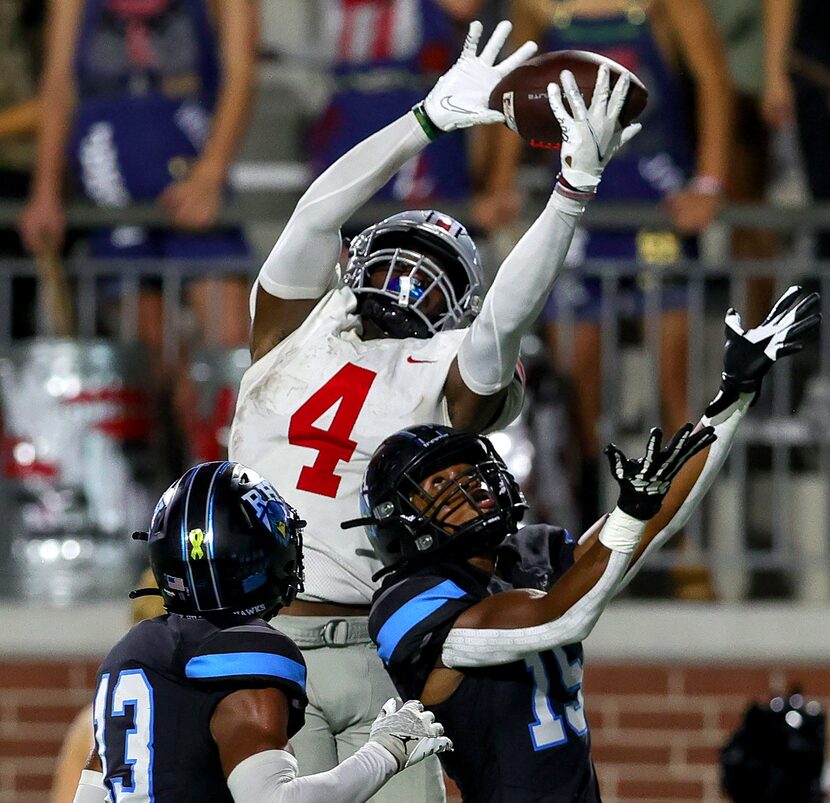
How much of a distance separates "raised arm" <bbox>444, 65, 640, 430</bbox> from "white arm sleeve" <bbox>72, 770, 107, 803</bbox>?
111cm

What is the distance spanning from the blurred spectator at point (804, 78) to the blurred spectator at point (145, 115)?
1885 mm

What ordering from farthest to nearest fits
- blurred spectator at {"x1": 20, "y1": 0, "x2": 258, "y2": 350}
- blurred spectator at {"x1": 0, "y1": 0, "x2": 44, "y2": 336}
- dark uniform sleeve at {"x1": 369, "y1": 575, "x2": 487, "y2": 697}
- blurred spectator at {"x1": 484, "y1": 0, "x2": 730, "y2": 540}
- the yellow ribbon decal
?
blurred spectator at {"x1": 0, "y1": 0, "x2": 44, "y2": 336}
blurred spectator at {"x1": 20, "y1": 0, "x2": 258, "y2": 350}
blurred spectator at {"x1": 484, "y1": 0, "x2": 730, "y2": 540}
dark uniform sleeve at {"x1": 369, "y1": 575, "x2": 487, "y2": 697}
the yellow ribbon decal

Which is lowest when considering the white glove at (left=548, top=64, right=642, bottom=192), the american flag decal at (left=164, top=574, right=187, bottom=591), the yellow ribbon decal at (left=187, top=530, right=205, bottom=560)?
the american flag decal at (left=164, top=574, right=187, bottom=591)

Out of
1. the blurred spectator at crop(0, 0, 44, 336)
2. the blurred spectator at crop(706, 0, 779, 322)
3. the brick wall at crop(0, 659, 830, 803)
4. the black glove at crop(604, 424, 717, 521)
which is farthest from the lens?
the blurred spectator at crop(0, 0, 44, 336)

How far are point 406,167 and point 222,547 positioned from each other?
389 centimetres

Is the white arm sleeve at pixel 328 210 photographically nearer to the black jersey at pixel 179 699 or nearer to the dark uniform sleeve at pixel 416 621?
the dark uniform sleeve at pixel 416 621

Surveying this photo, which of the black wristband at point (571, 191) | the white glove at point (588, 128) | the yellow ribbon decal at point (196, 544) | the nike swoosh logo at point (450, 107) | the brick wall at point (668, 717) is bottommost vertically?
the brick wall at point (668, 717)

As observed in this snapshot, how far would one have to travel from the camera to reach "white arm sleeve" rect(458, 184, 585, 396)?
140 inches

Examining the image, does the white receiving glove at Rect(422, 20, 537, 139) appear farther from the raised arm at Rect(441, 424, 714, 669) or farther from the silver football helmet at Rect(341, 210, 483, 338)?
the raised arm at Rect(441, 424, 714, 669)

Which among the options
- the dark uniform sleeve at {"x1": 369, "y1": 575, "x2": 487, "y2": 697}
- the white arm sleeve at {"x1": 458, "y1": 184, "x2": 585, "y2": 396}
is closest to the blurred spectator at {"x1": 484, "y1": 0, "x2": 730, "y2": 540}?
the white arm sleeve at {"x1": 458, "y1": 184, "x2": 585, "y2": 396}

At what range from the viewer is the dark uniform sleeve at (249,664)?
2.92 metres

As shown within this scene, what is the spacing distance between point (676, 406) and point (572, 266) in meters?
0.61

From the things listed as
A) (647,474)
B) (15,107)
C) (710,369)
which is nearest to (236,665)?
(647,474)

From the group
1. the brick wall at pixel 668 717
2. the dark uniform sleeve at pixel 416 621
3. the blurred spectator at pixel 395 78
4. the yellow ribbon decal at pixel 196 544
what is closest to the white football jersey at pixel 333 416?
the dark uniform sleeve at pixel 416 621
